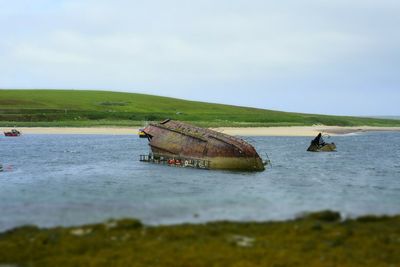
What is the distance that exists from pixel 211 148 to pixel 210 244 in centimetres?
3458

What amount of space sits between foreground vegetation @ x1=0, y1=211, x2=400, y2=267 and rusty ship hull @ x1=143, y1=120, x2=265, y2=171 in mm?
28501

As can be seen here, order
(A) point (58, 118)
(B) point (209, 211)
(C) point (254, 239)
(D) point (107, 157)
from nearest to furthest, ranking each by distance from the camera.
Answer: (C) point (254, 239) < (B) point (209, 211) < (D) point (107, 157) < (A) point (58, 118)

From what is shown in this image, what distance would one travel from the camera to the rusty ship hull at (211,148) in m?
54.5

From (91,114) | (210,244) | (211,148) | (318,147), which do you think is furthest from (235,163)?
(91,114)

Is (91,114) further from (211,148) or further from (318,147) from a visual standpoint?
(211,148)

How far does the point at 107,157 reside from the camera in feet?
245

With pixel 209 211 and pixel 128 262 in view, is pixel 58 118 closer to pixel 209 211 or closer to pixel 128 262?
pixel 209 211

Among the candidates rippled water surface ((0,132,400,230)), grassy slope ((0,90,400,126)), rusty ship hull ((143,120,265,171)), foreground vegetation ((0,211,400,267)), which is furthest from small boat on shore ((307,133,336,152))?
foreground vegetation ((0,211,400,267))

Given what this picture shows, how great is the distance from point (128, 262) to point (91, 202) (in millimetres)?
17081

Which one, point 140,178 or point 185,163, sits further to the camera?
point 185,163

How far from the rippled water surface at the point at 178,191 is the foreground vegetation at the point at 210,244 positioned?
411 cm

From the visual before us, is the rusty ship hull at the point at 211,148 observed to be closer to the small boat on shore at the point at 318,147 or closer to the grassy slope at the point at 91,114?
the small boat on shore at the point at 318,147

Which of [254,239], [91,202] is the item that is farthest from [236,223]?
[91,202]

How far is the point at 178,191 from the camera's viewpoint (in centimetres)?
4056
